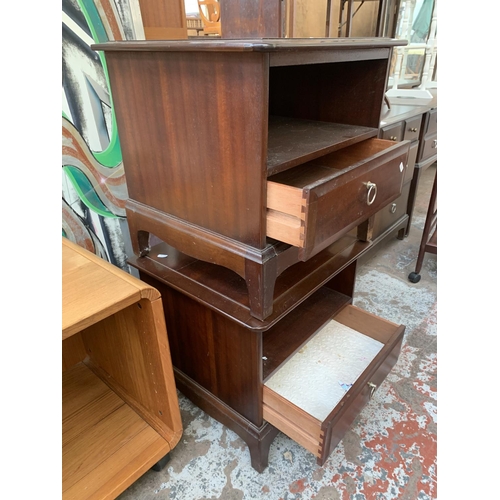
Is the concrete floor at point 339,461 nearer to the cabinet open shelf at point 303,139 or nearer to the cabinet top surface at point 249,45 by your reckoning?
the cabinet open shelf at point 303,139

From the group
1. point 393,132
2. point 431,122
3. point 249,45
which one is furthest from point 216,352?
point 431,122

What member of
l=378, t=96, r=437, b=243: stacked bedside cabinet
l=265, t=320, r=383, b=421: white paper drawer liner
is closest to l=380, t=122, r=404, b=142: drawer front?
l=378, t=96, r=437, b=243: stacked bedside cabinet

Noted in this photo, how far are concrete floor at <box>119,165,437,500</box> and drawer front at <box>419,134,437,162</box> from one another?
113cm

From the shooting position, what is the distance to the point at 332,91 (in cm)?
102

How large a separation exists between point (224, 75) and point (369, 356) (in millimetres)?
835

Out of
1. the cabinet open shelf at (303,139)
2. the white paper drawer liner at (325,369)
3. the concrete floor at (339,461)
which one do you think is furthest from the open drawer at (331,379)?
the cabinet open shelf at (303,139)

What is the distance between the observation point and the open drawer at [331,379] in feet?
2.83

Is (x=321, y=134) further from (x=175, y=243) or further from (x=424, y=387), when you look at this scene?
(x=424, y=387)

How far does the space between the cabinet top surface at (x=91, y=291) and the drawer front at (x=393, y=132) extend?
116 cm

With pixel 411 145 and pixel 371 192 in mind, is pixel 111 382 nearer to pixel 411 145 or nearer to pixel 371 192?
pixel 371 192

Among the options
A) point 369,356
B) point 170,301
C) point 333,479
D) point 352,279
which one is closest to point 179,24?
point 170,301

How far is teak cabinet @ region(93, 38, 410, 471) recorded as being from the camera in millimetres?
673

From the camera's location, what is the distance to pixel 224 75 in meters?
0.64

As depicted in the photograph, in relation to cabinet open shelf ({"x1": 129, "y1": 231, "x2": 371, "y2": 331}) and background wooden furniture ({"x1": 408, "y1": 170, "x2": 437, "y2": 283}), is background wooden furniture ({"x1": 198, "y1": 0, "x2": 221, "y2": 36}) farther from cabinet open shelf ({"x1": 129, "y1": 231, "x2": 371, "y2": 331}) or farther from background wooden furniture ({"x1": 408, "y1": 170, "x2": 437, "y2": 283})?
background wooden furniture ({"x1": 408, "y1": 170, "x2": 437, "y2": 283})
